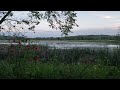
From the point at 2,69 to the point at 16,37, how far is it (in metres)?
1.67

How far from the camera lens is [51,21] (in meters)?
11.0

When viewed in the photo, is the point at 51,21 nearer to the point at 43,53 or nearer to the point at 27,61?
the point at 27,61

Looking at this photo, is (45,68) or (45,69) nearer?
(45,69)

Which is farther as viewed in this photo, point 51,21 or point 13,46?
point 13,46
